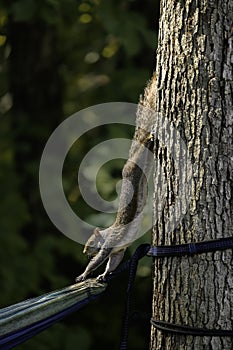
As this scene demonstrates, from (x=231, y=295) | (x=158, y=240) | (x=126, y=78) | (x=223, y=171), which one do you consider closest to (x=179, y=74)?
(x=223, y=171)

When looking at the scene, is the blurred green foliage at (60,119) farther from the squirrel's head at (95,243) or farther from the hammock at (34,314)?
the hammock at (34,314)

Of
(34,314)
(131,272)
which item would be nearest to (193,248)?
(131,272)

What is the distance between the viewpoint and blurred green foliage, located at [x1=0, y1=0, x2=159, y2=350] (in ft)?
13.9

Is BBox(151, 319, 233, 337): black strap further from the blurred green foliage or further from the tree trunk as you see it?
the blurred green foliage

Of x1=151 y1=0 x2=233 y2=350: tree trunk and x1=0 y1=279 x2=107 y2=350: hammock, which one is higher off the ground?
x1=151 y1=0 x2=233 y2=350: tree trunk

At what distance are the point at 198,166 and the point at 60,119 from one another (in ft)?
10.9

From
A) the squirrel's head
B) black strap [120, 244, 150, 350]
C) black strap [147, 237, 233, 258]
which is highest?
the squirrel's head

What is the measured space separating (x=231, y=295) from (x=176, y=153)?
39 centimetres

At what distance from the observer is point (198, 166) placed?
177cm

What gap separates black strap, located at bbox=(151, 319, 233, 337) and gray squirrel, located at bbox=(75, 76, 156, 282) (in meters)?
0.20

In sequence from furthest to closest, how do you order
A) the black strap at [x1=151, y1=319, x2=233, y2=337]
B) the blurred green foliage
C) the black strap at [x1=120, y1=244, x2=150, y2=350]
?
the blurred green foliage < the black strap at [x1=120, y1=244, x2=150, y2=350] < the black strap at [x1=151, y1=319, x2=233, y2=337]

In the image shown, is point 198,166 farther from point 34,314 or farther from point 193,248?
point 34,314

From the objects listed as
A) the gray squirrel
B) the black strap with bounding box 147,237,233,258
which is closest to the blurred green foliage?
the gray squirrel

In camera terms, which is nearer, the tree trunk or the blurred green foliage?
the tree trunk
